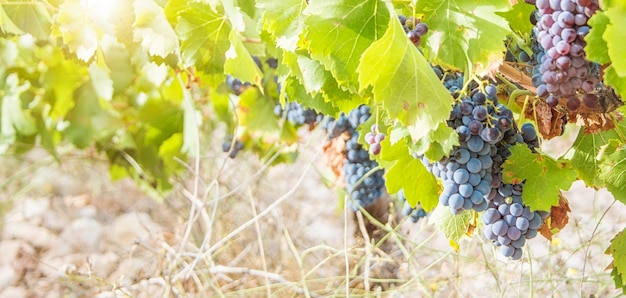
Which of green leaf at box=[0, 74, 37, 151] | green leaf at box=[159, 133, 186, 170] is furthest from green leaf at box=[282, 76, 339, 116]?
green leaf at box=[0, 74, 37, 151]

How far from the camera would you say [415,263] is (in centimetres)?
180

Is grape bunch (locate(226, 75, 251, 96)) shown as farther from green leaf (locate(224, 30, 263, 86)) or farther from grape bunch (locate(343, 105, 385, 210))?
green leaf (locate(224, 30, 263, 86))

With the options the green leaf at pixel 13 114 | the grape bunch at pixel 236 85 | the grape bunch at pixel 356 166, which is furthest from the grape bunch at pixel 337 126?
the green leaf at pixel 13 114

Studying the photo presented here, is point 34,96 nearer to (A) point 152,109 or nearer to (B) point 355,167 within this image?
(A) point 152,109

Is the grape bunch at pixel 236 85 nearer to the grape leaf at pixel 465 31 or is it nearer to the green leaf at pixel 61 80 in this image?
the green leaf at pixel 61 80

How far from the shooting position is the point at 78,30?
153 cm

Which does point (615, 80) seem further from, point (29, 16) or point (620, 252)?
point (29, 16)

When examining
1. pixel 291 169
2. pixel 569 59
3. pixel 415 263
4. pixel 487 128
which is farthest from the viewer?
pixel 291 169

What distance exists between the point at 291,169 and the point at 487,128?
85.0 inches

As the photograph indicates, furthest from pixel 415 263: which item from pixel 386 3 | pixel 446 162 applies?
pixel 386 3

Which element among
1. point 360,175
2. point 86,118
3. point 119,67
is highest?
point 119,67

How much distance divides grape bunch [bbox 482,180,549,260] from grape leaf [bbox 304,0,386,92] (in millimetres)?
282

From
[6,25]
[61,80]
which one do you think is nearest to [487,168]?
[6,25]

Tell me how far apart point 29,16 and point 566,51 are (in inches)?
50.7
